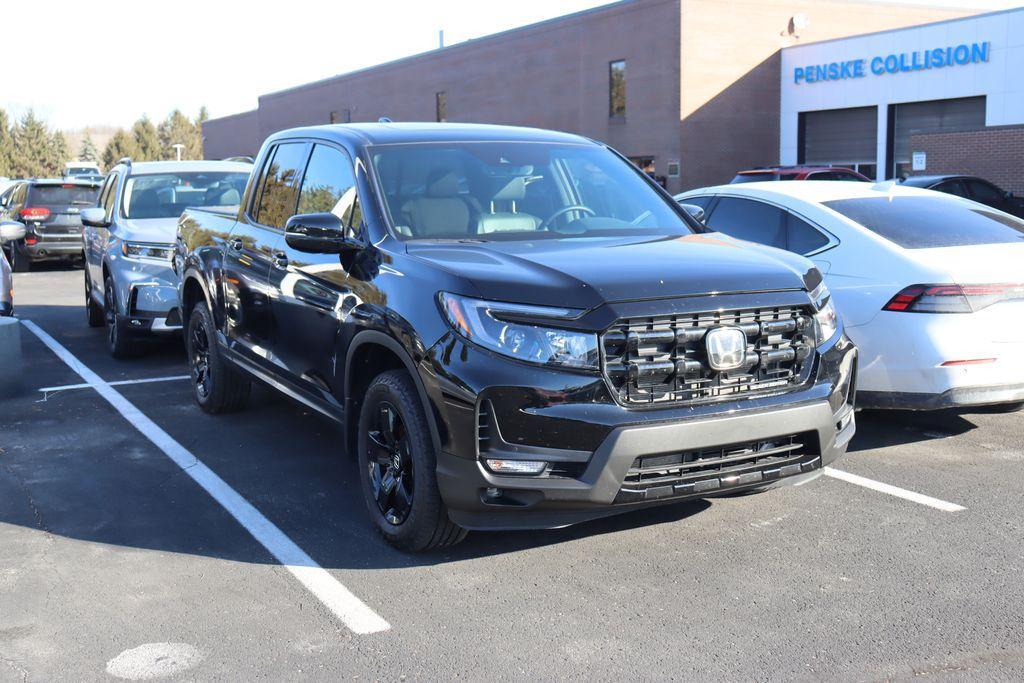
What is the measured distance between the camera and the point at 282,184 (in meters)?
6.54

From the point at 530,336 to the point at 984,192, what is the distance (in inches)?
774

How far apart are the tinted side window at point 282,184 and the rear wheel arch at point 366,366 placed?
1427 mm

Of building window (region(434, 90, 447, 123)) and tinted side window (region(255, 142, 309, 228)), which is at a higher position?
building window (region(434, 90, 447, 123))

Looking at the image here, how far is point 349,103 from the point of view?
60.2 meters

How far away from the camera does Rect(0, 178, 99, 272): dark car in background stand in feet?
65.5

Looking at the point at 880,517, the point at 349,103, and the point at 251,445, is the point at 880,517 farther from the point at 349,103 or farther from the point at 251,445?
the point at 349,103

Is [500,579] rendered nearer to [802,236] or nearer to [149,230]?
[802,236]

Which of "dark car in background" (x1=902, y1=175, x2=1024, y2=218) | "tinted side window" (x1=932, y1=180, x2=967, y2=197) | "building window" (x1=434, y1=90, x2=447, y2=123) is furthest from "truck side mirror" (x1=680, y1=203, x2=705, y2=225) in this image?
"building window" (x1=434, y1=90, x2=447, y2=123)

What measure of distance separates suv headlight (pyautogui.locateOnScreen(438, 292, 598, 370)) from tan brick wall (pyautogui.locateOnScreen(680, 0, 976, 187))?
34.4 m

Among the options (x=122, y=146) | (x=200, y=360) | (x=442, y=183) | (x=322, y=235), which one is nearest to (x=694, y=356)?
(x=442, y=183)

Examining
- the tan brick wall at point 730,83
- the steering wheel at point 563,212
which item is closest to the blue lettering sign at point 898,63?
the tan brick wall at point 730,83

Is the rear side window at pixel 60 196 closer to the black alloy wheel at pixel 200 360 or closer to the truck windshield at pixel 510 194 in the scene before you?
the black alloy wheel at pixel 200 360

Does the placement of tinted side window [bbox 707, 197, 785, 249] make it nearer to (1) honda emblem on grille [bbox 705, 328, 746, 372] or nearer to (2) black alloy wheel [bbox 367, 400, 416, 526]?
(1) honda emblem on grille [bbox 705, 328, 746, 372]

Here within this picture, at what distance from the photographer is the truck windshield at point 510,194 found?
5297mm
